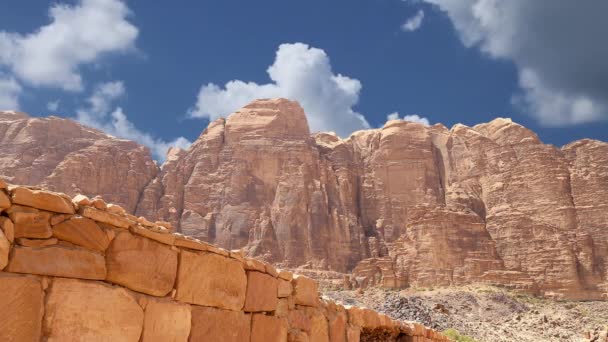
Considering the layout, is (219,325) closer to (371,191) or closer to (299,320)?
(299,320)

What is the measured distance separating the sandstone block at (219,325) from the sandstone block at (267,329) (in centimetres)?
9

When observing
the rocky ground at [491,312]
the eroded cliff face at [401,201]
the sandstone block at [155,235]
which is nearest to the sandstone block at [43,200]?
the sandstone block at [155,235]

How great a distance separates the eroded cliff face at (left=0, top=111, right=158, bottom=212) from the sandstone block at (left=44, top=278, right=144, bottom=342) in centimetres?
8864

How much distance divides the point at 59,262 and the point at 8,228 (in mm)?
424

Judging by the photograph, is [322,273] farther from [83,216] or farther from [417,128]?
[83,216]

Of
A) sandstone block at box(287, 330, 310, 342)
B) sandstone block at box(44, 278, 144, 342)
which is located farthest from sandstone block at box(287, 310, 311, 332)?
sandstone block at box(44, 278, 144, 342)

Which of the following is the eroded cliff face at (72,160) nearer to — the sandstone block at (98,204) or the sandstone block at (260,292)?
the sandstone block at (260,292)

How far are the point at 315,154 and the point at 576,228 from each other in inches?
1586

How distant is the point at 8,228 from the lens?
147 inches

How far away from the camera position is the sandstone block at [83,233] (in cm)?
407

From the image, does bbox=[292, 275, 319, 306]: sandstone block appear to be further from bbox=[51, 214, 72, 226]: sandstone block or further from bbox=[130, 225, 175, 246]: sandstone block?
bbox=[51, 214, 72, 226]: sandstone block

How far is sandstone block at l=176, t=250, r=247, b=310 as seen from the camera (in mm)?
5078

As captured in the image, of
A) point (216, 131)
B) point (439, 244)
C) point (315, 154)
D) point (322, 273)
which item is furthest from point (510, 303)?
point (216, 131)

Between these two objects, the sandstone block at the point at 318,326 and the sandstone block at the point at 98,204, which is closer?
the sandstone block at the point at 98,204
